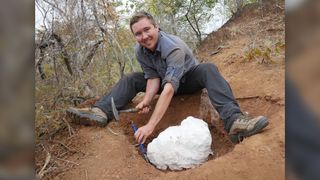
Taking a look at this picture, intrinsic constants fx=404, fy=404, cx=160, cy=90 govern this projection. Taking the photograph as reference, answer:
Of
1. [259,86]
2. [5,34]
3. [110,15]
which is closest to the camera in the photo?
[5,34]

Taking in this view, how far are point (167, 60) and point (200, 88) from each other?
46 centimetres

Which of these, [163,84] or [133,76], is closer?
[163,84]

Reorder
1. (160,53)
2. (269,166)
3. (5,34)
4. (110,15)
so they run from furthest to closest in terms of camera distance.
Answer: (110,15), (160,53), (269,166), (5,34)

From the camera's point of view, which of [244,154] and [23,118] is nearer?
[23,118]

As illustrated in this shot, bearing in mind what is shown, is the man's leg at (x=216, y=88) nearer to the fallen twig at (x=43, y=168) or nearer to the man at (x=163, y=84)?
the man at (x=163, y=84)

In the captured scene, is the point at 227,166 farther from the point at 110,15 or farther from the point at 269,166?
the point at 110,15

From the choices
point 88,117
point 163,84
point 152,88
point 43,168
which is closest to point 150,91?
point 152,88

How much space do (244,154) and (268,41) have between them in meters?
2.50

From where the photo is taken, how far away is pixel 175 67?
2.91 meters

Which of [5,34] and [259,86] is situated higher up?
[5,34]

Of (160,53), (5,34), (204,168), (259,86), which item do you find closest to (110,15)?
(160,53)

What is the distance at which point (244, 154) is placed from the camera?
233 cm

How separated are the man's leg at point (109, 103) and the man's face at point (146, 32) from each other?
38 centimetres

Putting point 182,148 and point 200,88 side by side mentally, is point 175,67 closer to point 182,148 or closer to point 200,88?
point 200,88
